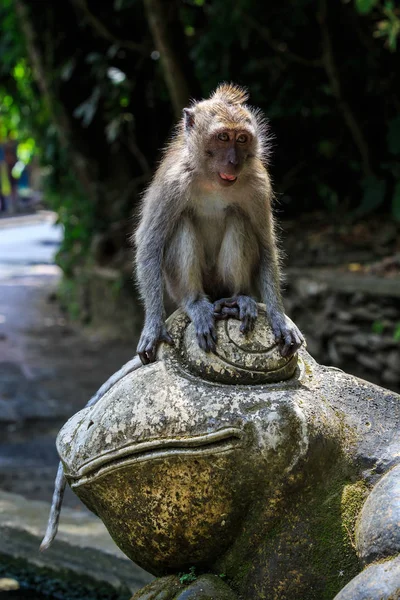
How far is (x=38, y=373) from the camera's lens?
9.22 m

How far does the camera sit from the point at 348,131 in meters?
10.5

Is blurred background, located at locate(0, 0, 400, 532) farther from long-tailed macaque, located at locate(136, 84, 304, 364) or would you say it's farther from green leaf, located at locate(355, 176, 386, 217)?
long-tailed macaque, located at locate(136, 84, 304, 364)

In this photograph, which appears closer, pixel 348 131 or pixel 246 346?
pixel 246 346

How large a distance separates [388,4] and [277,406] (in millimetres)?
5294

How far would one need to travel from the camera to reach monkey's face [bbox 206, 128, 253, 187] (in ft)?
12.1

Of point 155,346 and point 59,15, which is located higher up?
point 59,15

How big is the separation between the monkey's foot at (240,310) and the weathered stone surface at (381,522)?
2.35 feet

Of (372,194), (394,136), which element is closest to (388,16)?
(394,136)

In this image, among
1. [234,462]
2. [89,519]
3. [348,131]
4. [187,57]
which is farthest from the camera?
[348,131]

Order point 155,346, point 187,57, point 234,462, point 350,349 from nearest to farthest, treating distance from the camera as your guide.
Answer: point 234,462 → point 155,346 → point 350,349 → point 187,57

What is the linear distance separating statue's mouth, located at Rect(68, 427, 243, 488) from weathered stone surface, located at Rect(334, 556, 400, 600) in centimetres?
56

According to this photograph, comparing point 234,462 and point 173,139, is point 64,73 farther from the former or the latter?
point 234,462

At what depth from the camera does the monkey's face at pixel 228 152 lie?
3.70 meters

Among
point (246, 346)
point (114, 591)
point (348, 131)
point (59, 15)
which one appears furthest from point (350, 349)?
point (59, 15)
